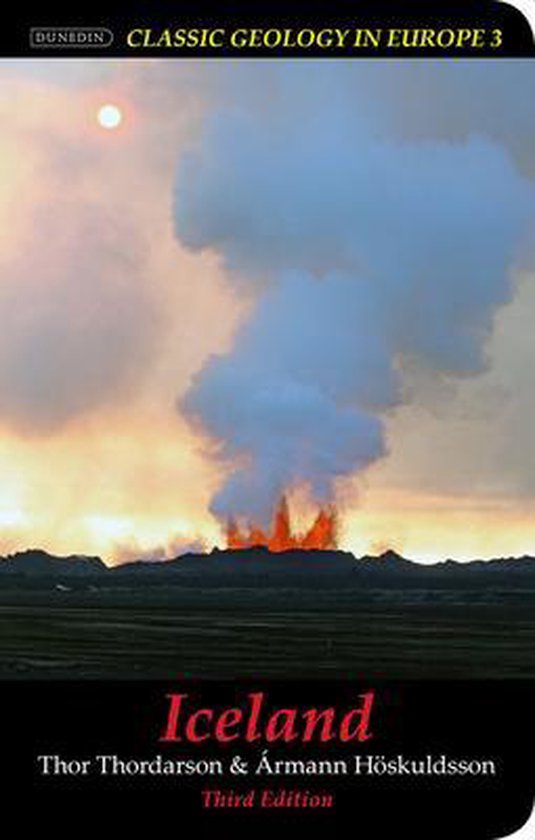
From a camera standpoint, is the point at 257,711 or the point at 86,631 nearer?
the point at 257,711

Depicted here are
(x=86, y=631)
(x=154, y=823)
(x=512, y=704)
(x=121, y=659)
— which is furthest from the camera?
(x=86, y=631)

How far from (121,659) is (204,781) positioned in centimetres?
6786

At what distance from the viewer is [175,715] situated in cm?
1297

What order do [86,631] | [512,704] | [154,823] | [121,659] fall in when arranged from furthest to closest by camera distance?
[86,631], [121,659], [512,704], [154,823]

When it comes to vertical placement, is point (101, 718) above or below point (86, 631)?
below
